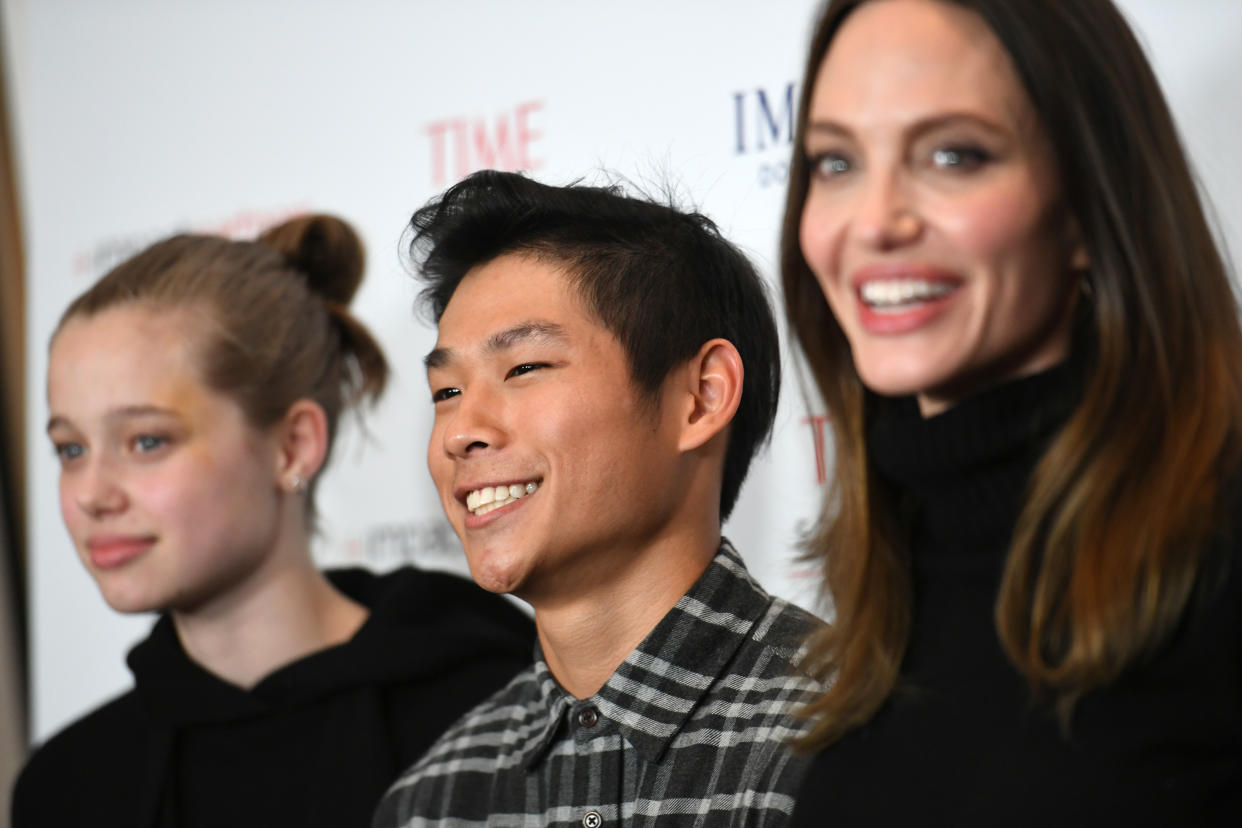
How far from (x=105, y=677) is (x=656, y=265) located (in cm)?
158

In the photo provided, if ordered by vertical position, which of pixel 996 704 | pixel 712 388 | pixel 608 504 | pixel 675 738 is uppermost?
pixel 712 388

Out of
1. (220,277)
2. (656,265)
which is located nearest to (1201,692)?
(656,265)

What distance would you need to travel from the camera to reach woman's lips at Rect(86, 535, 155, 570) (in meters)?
1.85

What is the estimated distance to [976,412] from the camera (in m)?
1.01

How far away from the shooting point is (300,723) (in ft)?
6.21

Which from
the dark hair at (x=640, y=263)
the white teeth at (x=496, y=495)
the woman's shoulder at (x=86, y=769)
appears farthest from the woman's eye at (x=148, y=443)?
the white teeth at (x=496, y=495)

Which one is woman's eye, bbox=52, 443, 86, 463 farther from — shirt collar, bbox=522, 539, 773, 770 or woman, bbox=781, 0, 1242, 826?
woman, bbox=781, 0, 1242, 826

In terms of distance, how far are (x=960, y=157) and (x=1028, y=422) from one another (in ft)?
0.62

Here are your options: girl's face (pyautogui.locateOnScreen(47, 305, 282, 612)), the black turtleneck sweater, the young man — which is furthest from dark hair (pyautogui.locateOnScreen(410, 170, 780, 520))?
girl's face (pyautogui.locateOnScreen(47, 305, 282, 612))

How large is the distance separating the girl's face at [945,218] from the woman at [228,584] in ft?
3.34

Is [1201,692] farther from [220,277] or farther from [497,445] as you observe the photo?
[220,277]

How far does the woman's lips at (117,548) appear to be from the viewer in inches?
72.7

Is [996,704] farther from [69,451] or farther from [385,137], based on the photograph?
[385,137]

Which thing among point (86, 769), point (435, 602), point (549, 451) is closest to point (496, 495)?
point (549, 451)
